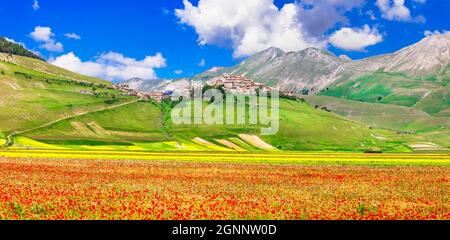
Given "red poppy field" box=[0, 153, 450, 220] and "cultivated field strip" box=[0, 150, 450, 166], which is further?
"cultivated field strip" box=[0, 150, 450, 166]

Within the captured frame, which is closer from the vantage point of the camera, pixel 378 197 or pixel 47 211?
pixel 47 211

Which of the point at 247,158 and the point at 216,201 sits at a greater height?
the point at 216,201

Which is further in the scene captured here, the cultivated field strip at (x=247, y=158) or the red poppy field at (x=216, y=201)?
the cultivated field strip at (x=247, y=158)

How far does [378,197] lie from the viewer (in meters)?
28.7

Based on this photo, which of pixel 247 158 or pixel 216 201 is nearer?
pixel 216 201
